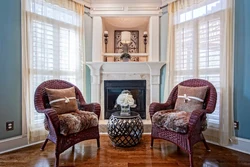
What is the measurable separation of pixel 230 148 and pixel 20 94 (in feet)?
10.3

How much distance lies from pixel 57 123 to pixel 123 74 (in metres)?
1.89

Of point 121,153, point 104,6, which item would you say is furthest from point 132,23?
point 121,153

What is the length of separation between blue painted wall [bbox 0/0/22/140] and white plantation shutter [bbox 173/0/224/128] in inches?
102

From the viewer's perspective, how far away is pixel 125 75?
3709mm

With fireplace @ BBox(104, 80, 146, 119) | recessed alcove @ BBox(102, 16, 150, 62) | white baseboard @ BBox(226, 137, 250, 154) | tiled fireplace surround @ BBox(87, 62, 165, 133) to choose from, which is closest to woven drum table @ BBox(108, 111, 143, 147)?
tiled fireplace surround @ BBox(87, 62, 165, 133)

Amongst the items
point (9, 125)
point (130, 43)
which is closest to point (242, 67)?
point (130, 43)

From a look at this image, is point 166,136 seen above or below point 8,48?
below

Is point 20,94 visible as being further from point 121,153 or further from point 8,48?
point 121,153

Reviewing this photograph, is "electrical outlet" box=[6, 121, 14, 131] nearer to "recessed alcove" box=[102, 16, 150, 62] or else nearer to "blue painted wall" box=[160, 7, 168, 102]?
"recessed alcove" box=[102, 16, 150, 62]

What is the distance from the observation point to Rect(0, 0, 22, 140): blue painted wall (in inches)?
100.0

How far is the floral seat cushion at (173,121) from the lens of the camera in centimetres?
213

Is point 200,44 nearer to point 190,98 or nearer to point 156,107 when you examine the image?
point 190,98

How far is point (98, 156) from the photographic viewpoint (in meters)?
2.38

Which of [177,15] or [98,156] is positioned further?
[177,15]
